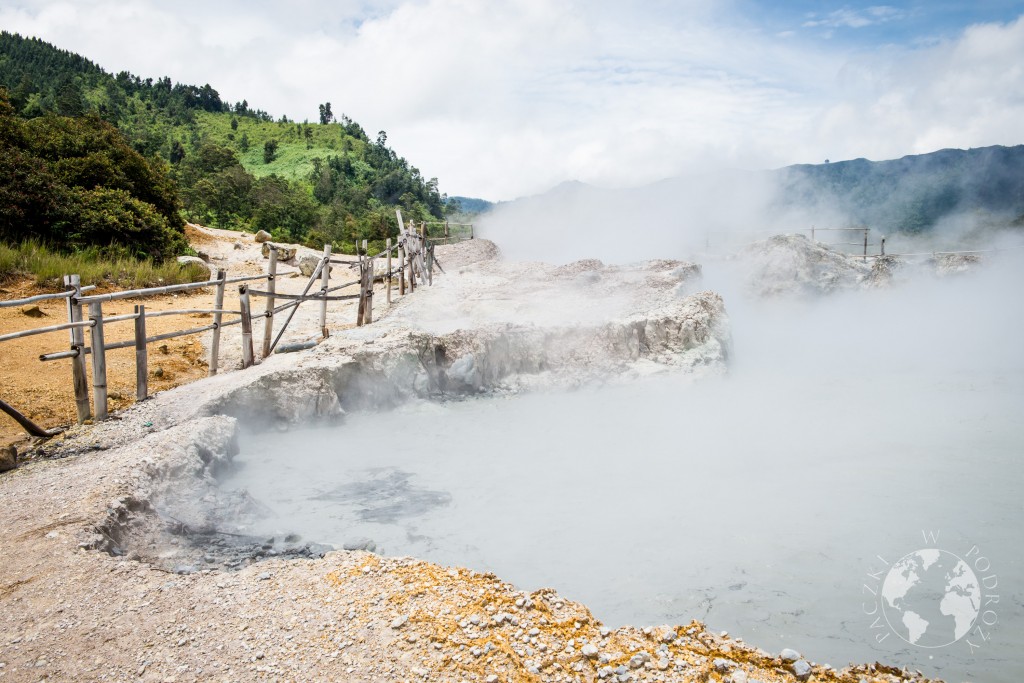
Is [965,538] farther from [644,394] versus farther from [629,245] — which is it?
[629,245]

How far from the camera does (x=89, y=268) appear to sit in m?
10.7

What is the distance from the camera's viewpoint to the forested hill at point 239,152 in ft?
73.7

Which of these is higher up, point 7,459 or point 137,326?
point 137,326

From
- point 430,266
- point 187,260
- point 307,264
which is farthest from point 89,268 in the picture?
point 430,266

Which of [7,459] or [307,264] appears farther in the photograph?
[307,264]

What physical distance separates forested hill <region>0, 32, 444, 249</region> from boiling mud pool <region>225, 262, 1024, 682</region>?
15674 mm

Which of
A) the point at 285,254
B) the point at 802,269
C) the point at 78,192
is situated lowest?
the point at 802,269

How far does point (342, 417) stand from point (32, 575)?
3.42 meters

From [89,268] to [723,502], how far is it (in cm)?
1122

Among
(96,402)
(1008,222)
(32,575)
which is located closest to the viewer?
(32,575)

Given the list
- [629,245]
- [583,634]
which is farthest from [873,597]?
[629,245]

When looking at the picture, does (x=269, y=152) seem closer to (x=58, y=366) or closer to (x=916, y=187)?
(x=58, y=366)

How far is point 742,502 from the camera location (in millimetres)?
4797

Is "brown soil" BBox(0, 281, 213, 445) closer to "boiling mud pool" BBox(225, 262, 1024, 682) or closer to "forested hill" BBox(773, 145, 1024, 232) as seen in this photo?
"boiling mud pool" BBox(225, 262, 1024, 682)
